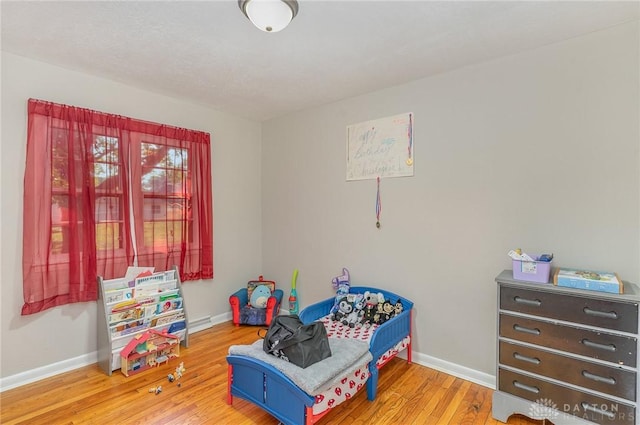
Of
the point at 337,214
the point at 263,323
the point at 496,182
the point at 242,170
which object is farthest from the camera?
the point at 242,170

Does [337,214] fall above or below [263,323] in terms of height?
above

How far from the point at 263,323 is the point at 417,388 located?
5.95ft

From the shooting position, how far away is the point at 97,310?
269 centimetres

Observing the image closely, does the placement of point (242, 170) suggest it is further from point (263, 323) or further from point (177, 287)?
point (263, 323)

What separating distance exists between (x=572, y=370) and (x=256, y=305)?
2794 millimetres

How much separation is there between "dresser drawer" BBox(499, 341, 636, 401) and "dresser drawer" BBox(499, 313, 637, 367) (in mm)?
49

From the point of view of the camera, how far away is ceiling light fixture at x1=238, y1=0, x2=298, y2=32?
1578 mm

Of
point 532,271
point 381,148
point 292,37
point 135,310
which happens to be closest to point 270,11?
point 292,37

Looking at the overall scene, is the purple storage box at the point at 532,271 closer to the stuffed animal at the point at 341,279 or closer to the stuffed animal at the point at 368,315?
the stuffed animal at the point at 368,315

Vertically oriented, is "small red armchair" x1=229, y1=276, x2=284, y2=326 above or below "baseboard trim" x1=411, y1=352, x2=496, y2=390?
above

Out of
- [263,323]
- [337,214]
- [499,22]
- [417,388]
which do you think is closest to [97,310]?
[263,323]

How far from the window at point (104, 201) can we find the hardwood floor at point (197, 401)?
0.64 meters

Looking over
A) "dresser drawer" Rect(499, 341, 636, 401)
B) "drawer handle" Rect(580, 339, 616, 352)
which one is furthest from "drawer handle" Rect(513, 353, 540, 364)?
"drawer handle" Rect(580, 339, 616, 352)

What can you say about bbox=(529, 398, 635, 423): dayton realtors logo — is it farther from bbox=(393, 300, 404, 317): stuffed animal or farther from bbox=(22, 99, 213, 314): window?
bbox=(22, 99, 213, 314): window
